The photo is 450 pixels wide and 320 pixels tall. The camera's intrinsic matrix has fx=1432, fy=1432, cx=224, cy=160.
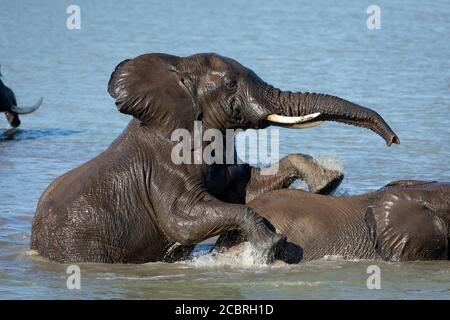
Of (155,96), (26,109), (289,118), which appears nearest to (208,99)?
(155,96)

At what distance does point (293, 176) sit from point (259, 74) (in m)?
13.6

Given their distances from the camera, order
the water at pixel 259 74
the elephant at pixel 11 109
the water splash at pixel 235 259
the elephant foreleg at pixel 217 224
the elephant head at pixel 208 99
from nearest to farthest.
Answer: the water at pixel 259 74, the elephant foreleg at pixel 217 224, the water splash at pixel 235 259, the elephant head at pixel 208 99, the elephant at pixel 11 109

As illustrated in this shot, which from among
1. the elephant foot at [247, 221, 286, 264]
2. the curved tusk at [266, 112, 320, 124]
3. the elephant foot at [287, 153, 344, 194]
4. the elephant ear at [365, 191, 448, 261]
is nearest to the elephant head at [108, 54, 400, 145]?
the curved tusk at [266, 112, 320, 124]

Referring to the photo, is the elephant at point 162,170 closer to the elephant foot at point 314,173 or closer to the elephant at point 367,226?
the elephant at point 367,226

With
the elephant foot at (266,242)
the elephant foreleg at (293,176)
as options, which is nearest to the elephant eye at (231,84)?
the elephant foreleg at (293,176)

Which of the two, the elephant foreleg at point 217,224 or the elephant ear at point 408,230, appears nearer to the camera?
the elephant foreleg at point 217,224

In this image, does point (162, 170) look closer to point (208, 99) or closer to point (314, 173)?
point (208, 99)

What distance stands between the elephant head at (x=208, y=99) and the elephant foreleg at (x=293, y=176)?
495 mm

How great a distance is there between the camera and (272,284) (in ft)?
36.3

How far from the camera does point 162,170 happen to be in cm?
1168

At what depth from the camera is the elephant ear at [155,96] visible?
1168 centimetres

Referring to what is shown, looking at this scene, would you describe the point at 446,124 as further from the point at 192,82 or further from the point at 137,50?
the point at 137,50

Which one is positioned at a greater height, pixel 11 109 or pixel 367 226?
pixel 11 109

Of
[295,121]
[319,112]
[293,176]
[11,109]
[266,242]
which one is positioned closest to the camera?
[266,242]
